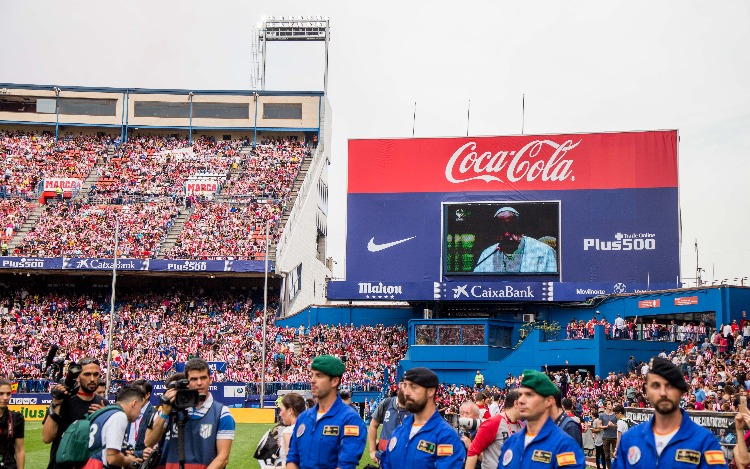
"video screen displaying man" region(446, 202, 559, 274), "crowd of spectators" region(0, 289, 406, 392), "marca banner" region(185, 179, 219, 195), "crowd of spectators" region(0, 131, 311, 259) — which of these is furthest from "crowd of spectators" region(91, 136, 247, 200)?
"video screen displaying man" region(446, 202, 559, 274)

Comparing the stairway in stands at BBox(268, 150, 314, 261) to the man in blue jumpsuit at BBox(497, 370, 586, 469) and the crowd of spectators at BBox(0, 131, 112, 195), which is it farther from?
the man in blue jumpsuit at BBox(497, 370, 586, 469)

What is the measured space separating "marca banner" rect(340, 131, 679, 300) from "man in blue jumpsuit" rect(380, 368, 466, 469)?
1425 inches

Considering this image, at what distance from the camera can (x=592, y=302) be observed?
43062 millimetres

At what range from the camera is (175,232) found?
5281cm

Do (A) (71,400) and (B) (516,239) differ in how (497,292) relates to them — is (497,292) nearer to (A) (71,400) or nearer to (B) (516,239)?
(B) (516,239)

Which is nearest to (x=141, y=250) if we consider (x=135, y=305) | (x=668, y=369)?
(x=135, y=305)

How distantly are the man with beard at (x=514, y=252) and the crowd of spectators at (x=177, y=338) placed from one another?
7094mm

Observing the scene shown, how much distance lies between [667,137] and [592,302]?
8819mm

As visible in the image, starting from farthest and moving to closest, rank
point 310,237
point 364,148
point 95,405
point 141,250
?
point 310,237
point 141,250
point 364,148
point 95,405

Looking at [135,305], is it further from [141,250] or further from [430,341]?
[430,341]

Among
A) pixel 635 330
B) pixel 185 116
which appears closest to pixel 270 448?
pixel 635 330

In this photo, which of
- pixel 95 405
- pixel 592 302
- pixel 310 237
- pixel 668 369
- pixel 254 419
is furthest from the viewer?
pixel 310 237

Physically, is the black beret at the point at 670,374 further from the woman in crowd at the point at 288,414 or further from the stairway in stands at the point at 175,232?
the stairway in stands at the point at 175,232

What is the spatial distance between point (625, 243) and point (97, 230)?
2892 cm
